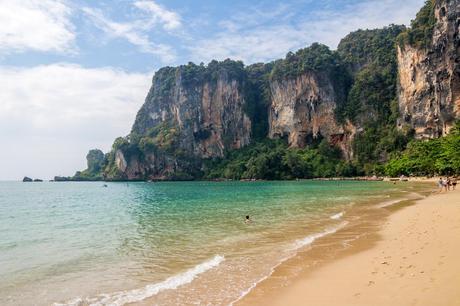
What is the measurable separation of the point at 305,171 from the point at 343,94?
32591 millimetres

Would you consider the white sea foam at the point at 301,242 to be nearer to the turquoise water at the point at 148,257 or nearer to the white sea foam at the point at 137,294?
the turquoise water at the point at 148,257

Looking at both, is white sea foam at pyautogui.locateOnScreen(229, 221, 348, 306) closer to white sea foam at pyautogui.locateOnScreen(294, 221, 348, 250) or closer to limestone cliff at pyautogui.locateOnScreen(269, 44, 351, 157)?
white sea foam at pyautogui.locateOnScreen(294, 221, 348, 250)

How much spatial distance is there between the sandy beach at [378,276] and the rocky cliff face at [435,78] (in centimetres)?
7642

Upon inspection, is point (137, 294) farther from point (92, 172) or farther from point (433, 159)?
point (92, 172)

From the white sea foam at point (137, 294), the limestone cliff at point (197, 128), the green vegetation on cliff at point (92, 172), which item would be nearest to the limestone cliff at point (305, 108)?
the limestone cliff at point (197, 128)

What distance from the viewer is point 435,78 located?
8269 cm

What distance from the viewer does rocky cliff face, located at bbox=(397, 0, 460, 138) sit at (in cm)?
7712

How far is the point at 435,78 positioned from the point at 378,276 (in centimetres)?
8727

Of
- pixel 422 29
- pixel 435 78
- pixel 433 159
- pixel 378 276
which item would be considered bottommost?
pixel 378 276

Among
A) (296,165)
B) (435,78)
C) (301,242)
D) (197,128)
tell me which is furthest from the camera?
(197,128)

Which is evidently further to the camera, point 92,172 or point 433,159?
point 92,172

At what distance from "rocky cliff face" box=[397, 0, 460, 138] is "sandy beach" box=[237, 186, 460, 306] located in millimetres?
76424

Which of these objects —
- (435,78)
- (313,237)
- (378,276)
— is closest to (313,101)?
(435,78)

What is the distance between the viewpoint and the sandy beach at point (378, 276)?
735 cm
